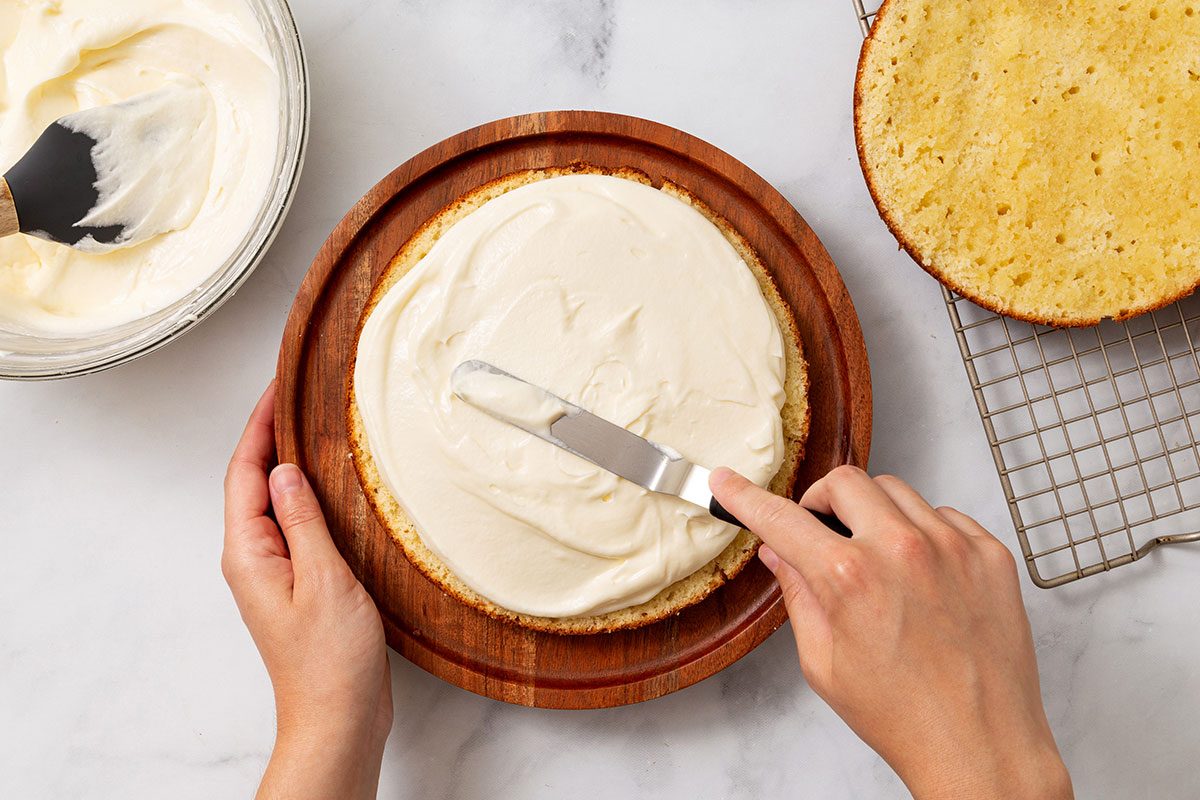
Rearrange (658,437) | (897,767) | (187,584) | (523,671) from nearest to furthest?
(897,767), (658,437), (523,671), (187,584)

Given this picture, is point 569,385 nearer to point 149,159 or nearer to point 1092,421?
point 149,159

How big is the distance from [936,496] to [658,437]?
3.01ft

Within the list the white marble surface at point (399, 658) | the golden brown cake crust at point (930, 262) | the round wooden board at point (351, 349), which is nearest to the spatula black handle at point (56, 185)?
the white marble surface at point (399, 658)

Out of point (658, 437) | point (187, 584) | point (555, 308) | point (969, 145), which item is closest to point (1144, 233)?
point (969, 145)

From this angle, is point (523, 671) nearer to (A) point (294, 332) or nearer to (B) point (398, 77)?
(A) point (294, 332)

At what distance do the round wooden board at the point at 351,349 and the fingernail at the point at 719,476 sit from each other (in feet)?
1.63

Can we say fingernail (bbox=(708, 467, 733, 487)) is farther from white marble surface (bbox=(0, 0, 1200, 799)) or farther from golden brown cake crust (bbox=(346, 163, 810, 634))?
white marble surface (bbox=(0, 0, 1200, 799))

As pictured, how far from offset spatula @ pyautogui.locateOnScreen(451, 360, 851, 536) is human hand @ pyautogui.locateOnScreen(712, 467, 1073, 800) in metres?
0.26

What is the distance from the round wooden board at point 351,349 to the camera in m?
2.20

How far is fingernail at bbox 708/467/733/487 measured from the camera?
177cm

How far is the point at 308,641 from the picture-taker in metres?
2.05

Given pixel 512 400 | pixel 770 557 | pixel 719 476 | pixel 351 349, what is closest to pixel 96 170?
pixel 351 349

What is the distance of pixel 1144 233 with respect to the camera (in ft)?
7.23

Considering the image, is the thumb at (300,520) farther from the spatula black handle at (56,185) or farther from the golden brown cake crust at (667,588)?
the spatula black handle at (56,185)
